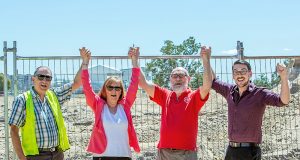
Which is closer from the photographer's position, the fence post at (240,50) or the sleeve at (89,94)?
the sleeve at (89,94)

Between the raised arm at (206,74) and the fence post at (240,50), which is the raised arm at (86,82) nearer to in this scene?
the raised arm at (206,74)

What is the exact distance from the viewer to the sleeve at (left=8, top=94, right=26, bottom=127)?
218 inches

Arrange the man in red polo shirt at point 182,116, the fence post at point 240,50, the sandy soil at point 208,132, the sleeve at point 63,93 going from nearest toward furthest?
the man in red polo shirt at point 182,116
the sleeve at point 63,93
the fence post at point 240,50
the sandy soil at point 208,132

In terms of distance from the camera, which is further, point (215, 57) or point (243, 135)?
point (215, 57)

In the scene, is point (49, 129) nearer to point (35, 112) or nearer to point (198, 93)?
point (35, 112)

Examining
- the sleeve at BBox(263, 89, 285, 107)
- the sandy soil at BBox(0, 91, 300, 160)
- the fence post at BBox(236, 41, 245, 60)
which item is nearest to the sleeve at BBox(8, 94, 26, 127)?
the sleeve at BBox(263, 89, 285, 107)

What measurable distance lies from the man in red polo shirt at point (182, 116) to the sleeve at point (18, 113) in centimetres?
165

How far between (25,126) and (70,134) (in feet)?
25.9

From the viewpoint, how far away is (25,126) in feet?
18.5

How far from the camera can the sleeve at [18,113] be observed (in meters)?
5.54

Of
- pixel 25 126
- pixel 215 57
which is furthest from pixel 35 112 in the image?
pixel 215 57

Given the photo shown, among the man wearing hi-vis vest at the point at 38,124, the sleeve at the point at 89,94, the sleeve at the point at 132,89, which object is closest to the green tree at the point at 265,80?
the sleeve at the point at 132,89

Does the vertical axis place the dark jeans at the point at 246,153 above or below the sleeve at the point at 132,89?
below

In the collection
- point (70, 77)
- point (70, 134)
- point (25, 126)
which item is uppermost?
point (70, 77)
